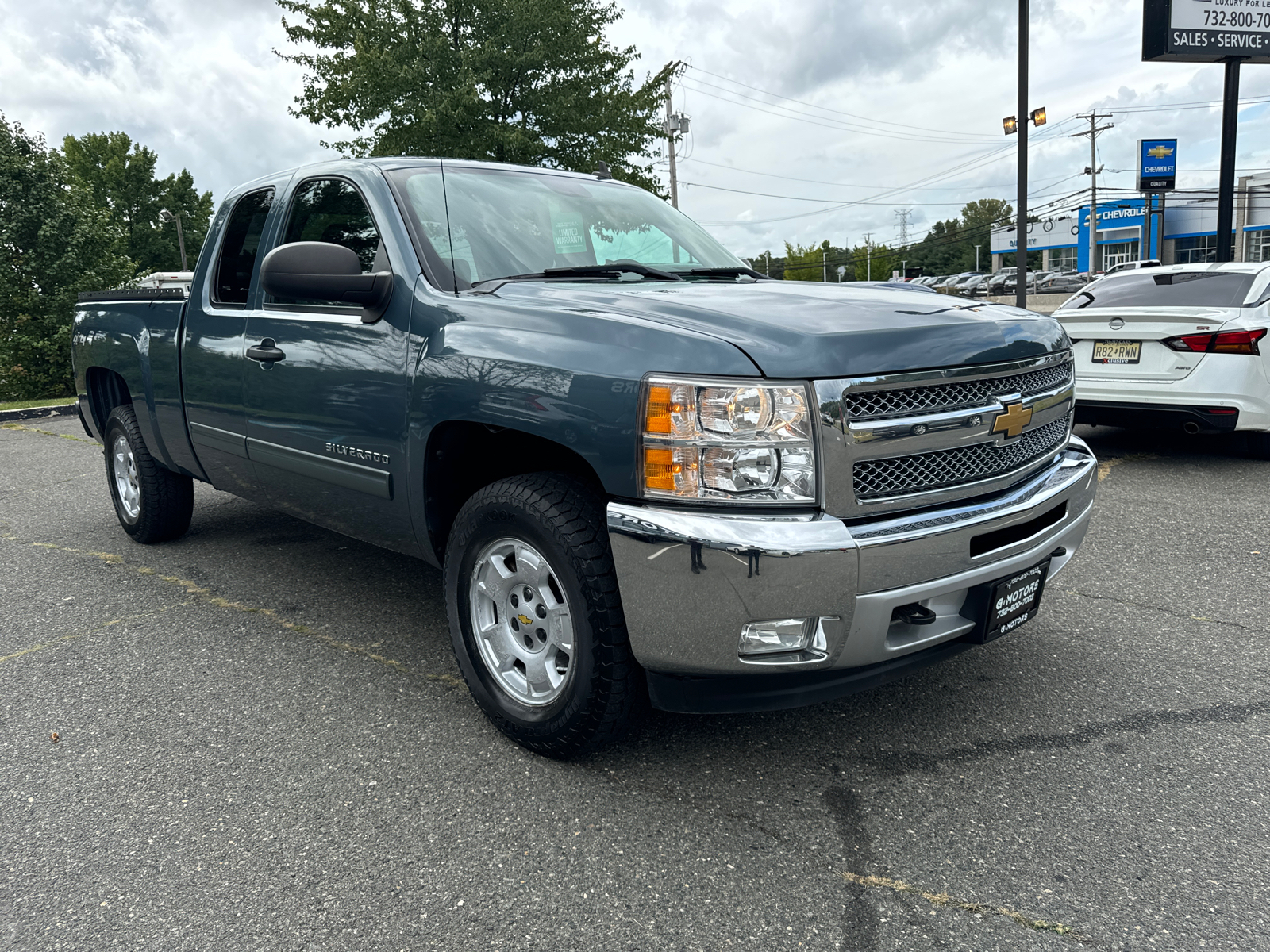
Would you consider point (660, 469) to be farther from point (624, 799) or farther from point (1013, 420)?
point (1013, 420)

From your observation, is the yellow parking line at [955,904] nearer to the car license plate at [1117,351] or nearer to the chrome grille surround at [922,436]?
the chrome grille surround at [922,436]

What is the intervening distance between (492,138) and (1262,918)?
1846cm

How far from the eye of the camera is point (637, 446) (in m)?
2.43

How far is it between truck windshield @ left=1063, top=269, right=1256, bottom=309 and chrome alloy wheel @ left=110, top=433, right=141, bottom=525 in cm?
702

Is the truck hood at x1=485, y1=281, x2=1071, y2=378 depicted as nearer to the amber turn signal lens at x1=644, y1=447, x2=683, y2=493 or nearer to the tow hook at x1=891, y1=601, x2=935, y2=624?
the amber turn signal lens at x1=644, y1=447, x2=683, y2=493

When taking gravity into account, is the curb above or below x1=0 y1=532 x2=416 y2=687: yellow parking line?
above

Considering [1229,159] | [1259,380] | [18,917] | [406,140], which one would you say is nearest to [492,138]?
[406,140]

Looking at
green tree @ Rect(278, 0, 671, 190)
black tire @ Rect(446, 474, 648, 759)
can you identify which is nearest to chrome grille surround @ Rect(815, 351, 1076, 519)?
black tire @ Rect(446, 474, 648, 759)

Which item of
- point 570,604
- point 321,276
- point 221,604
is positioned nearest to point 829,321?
point 570,604

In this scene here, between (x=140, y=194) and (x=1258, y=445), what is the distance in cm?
6471

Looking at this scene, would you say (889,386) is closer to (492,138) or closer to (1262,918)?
(1262,918)

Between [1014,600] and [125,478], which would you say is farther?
[125,478]

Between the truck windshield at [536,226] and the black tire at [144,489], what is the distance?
8.72 feet

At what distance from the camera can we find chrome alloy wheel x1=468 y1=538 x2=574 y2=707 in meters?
2.80
